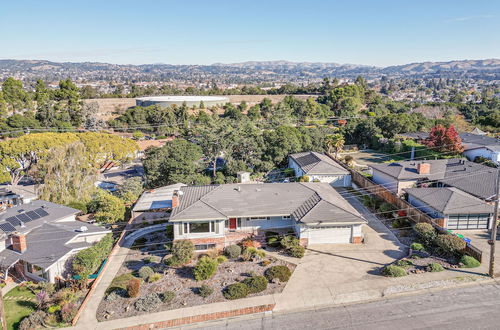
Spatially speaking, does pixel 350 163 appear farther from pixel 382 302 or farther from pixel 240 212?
pixel 382 302

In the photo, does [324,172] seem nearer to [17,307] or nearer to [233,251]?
[233,251]

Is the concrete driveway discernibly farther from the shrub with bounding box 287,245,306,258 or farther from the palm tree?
the palm tree

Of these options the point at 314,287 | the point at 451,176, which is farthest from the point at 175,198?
the point at 451,176

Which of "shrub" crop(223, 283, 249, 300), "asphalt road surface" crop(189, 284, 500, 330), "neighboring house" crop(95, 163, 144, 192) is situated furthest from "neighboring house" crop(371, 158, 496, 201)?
"neighboring house" crop(95, 163, 144, 192)

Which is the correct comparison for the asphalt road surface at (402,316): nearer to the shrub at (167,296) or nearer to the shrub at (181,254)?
the shrub at (167,296)

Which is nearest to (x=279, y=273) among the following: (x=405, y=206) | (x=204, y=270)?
(x=204, y=270)

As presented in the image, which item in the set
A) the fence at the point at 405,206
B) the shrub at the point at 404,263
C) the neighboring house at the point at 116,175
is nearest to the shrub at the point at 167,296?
the shrub at the point at 404,263
